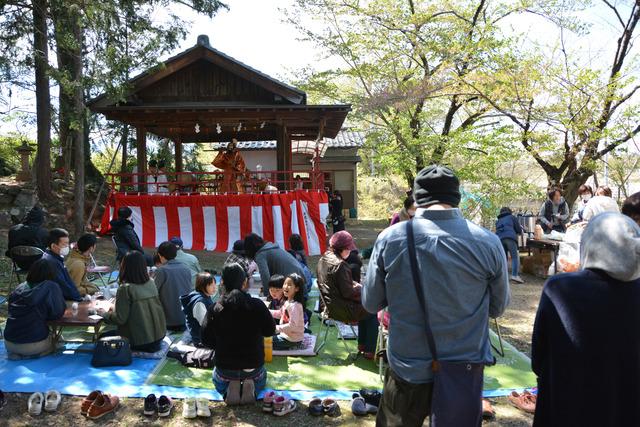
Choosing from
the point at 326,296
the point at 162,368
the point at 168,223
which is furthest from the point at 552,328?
the point at 168,223

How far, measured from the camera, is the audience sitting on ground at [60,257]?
504 cm

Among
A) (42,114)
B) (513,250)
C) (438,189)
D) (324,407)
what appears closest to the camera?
(438,189)

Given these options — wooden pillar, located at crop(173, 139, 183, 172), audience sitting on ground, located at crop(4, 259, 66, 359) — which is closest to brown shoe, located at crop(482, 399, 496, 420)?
audience sitting on ground, located at crop(4, 259, 66, 359)

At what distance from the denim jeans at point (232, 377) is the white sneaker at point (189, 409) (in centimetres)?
24

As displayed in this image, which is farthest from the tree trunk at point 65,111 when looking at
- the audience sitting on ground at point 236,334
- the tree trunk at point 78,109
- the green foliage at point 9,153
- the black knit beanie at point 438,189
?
the black knit beanie at point 438,189

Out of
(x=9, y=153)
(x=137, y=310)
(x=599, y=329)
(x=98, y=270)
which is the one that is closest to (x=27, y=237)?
(x=98, y=270)

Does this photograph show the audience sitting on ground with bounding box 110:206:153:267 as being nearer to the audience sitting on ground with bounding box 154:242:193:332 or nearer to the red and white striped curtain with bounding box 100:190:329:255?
→ the audience sitting on ground with bounding box 154:242:193:332

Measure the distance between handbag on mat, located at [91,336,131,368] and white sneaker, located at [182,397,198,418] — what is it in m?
1.19

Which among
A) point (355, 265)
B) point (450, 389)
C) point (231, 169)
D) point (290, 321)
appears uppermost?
point (231, 169)

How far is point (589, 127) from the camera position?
35.8ft

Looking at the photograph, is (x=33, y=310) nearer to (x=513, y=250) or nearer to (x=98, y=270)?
(x=98, y=270)

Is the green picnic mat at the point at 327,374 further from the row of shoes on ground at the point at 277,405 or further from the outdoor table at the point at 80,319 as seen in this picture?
the outdoor table at the point at 80,319

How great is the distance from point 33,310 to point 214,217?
649 centimetres

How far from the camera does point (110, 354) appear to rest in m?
4.50
